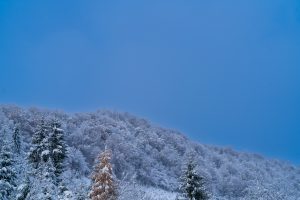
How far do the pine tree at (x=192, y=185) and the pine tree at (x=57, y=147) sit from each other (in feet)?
39.4

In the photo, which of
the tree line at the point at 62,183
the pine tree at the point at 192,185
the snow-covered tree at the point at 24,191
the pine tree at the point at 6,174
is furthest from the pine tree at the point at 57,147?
the pine tree at the point at 192,185

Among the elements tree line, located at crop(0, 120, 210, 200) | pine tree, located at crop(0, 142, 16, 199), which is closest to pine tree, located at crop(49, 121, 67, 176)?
tree line, located at crop(0, 120, 210, 200)

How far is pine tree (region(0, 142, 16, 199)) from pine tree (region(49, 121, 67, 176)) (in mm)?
6463

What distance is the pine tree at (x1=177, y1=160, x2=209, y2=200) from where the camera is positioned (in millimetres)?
29828

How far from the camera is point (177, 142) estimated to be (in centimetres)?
15462

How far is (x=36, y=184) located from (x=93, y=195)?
10.9 ft

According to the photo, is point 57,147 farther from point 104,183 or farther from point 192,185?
point 192,185

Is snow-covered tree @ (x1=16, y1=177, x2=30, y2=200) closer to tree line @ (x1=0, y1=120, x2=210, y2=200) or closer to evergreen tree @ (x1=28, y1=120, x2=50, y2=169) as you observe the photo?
tree line @ (x1=0, y1=120, x2=210, y2=200)

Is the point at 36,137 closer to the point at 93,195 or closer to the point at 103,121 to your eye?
the point at 93,195

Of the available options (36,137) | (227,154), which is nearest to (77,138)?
(227,154)

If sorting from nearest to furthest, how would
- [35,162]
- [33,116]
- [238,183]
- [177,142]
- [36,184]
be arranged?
[36,184], [35,162], [33,116], [238,183], [177,142]

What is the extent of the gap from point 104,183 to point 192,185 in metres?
5.39

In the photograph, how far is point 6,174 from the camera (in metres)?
31.2

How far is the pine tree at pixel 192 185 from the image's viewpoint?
29.8 metres
